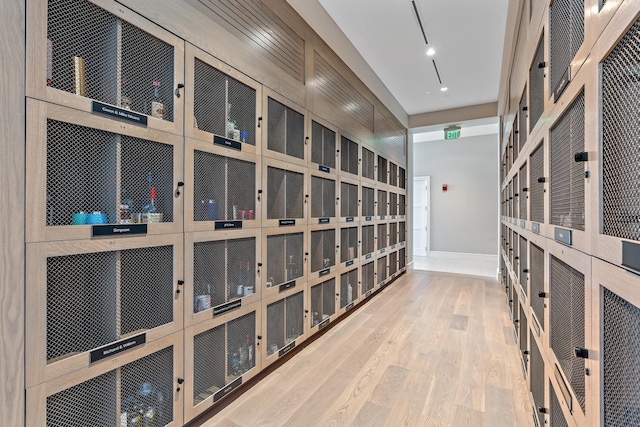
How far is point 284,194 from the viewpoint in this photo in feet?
8.96

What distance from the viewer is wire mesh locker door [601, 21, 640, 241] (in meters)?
0.65

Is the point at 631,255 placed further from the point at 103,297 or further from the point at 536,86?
the point at 103,297

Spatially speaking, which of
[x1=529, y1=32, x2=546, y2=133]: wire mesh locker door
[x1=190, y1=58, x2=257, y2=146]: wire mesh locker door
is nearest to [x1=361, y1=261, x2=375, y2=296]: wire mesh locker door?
[x1=190, y1=58, x2=257, y2=146]: wire mesh locker door

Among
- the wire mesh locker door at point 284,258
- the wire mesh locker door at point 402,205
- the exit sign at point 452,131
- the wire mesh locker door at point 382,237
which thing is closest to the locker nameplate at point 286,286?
the wire mesh locker door at point 284,258

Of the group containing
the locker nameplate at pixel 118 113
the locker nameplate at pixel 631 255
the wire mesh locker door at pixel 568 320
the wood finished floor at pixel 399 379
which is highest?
the locker nameplate at pixel 118 113

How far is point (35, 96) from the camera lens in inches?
47.3

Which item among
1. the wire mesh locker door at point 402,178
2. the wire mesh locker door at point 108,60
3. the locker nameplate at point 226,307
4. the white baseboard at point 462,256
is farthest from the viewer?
the white baseboard at point 462,256

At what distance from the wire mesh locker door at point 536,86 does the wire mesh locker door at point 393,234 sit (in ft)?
12.6

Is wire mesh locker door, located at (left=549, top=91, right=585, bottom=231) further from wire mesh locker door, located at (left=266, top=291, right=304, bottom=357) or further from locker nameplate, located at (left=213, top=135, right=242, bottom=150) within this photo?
wire mesh locker door, located at (left=266, top=291, right=304, bottom=357)

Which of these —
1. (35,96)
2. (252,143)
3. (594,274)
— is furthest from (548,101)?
(35,96)

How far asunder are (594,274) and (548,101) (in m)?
0.92

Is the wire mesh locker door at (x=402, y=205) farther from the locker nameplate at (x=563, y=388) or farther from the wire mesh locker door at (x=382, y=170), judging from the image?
the locker nameplate at (x=563, y=388)

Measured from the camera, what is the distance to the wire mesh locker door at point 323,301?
3194 millimetres

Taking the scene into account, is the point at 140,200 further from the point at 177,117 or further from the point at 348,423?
the point at 348,423
